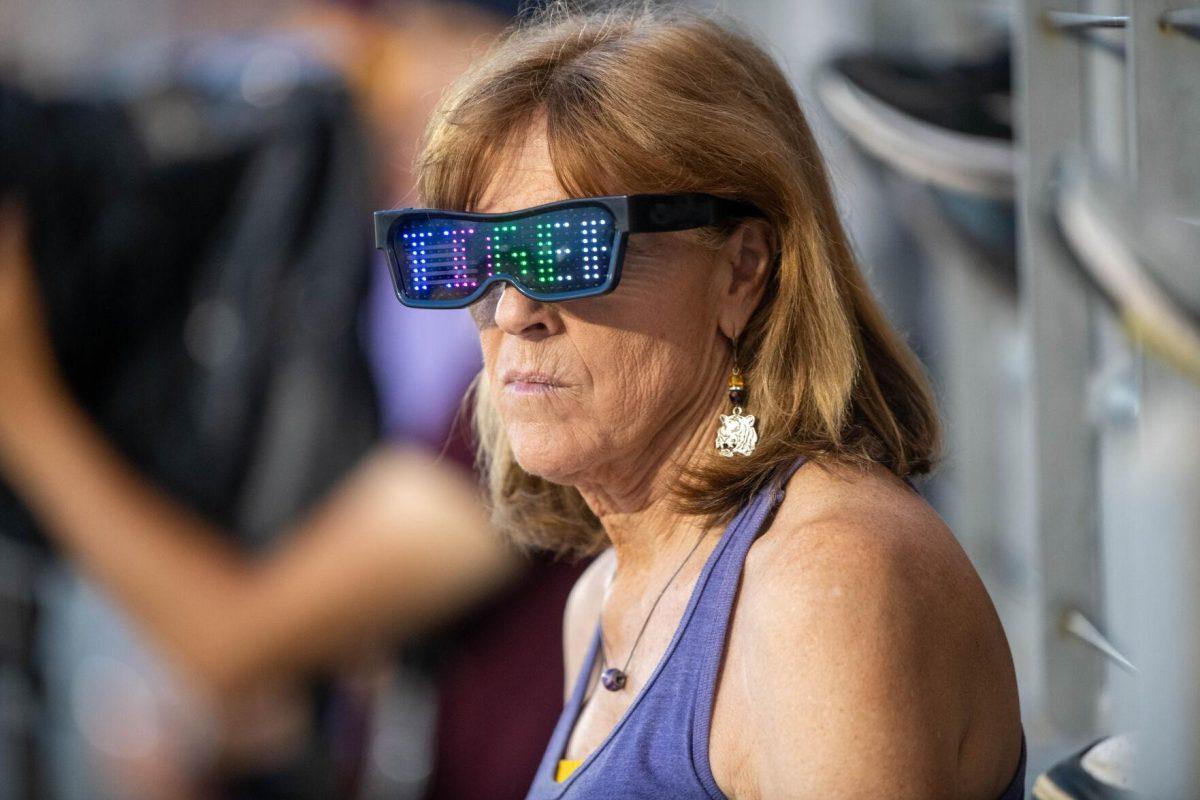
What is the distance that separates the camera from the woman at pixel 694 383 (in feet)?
4.37

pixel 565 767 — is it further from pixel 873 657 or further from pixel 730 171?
pixel 730 171

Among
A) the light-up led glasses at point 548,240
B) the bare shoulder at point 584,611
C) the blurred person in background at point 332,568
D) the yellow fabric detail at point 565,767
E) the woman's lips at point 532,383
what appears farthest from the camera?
the blurred person in background at point 332,568

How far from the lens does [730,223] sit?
5.08 ft

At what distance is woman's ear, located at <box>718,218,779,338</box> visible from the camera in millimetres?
1568

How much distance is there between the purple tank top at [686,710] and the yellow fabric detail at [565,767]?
5.5 inches

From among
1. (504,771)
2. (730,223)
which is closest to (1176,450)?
(730,223)

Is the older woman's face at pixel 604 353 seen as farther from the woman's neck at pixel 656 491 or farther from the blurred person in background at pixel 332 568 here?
the blurred person in background at pixel 332 568

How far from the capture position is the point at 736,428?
5.21 feet


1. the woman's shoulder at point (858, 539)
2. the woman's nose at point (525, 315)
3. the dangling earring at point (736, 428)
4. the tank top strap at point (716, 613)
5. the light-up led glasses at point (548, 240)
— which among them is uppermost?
the light-up led glasses at point (548, 240)

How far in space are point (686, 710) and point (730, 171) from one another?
22.7 inches

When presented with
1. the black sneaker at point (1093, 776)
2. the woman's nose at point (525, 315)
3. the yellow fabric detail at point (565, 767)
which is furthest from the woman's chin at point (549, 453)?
the black sneaker at point (1093, 776)

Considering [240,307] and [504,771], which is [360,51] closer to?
[240,307]

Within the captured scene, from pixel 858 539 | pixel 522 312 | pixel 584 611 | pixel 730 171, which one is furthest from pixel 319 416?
pixel 858 539

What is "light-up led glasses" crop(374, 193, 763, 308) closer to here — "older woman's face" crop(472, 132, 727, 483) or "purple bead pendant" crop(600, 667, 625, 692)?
"older woman's face" crop(472, 132, 727, 483)
